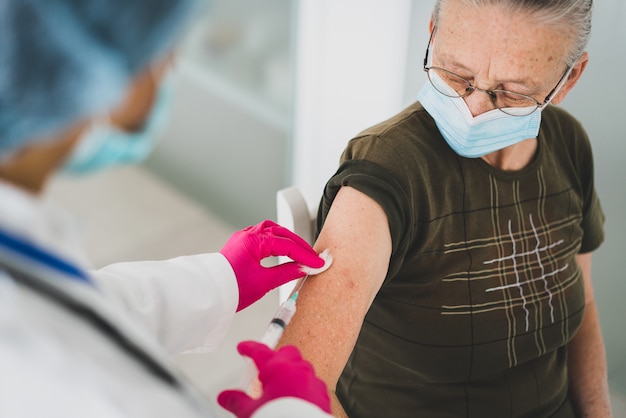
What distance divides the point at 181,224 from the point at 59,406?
8.58 feet

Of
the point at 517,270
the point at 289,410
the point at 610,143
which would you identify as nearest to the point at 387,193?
the point at 517,270

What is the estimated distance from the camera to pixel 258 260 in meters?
1.21

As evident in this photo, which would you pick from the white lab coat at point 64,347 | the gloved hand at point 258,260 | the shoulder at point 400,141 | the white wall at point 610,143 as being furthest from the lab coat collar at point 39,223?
the white wall at point 610,143

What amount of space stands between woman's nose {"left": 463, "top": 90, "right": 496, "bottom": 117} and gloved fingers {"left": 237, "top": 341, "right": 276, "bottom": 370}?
24.5 inches

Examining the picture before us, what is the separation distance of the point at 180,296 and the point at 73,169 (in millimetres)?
449

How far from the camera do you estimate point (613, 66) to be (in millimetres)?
1733

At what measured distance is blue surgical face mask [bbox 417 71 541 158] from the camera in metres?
1.26

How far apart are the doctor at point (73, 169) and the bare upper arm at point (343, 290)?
445 millimetres

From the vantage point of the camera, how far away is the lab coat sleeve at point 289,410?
750 millimetres

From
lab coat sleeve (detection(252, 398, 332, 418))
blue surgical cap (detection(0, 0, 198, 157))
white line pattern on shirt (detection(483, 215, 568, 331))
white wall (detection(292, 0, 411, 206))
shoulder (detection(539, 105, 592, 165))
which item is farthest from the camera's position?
white wall (detection(292, 0, 411, 206))

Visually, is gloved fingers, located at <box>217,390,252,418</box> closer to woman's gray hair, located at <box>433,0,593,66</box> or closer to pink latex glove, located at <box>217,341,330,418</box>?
pink latex glove, located at <box>217,341,330,418</box>

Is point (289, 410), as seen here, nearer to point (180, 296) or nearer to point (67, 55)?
point (180, 296)

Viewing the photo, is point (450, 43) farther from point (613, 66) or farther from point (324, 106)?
point (324, 106)

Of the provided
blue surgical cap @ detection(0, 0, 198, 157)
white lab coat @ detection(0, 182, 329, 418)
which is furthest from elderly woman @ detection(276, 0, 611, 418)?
blue surgical cap @ detection(0, 0, 198, 157)
